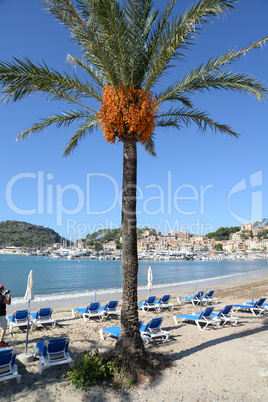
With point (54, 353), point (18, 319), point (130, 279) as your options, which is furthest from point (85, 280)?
point (130, 279)

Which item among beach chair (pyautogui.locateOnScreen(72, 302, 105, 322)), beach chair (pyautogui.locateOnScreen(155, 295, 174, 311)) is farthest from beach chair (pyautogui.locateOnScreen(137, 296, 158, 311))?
beach chair (pyautogui.locateOnScreen(72, 302, 105, 322))

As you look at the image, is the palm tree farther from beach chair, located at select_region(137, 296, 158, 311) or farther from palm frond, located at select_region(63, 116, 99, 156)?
beach chair, located at select_region(137, 296, 158, 311)

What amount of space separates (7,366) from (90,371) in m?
1.80

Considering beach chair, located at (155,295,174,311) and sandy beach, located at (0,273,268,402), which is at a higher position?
sandy beach, located at (0,273,268,402)

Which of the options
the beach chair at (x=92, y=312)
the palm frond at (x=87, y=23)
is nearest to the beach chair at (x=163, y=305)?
the beach chair at (x=92, y=312)

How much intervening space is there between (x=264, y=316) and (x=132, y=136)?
37.5 ft

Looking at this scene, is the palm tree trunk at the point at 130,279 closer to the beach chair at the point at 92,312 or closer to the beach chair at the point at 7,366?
the beach chair at the point at 7,366

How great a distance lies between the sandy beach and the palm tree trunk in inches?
30.6

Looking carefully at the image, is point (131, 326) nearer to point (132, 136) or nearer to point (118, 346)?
point (118, 346)

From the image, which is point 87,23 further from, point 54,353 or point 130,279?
point 54,353

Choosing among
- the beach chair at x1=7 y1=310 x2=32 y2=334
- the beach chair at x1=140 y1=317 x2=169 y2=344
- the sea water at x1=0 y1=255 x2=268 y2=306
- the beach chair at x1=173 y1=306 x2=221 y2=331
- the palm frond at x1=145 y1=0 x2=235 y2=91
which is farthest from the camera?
the sea water at x1=0 y1=255 x2=268 y2=306

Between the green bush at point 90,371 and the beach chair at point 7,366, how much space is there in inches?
45.0

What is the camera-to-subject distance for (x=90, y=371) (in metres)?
6.04

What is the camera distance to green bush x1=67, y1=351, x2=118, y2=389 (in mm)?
5914
